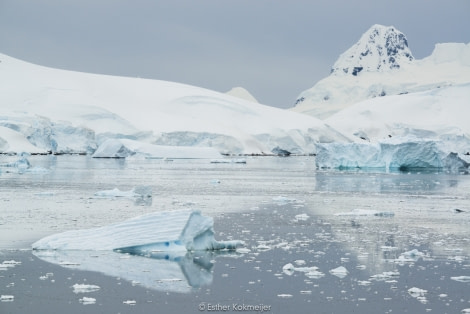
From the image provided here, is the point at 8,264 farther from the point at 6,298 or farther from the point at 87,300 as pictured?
the point at 87,300

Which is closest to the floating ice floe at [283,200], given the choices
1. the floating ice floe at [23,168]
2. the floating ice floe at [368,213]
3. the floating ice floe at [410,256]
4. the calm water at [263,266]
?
the calm water at [263,266]

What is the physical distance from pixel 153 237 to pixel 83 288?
229cm

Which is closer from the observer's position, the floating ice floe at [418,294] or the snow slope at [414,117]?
the floating ice floe at [418,294]

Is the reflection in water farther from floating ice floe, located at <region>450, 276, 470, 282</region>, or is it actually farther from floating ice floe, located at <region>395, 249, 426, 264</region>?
floating ice floe, located at <region>450, 276, 470, 282</region>

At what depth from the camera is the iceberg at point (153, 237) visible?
9.38m

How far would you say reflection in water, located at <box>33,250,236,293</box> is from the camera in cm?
759

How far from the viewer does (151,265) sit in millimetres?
8477

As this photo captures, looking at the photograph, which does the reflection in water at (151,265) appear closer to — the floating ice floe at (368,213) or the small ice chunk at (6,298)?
the small ice chunk at (6,298)

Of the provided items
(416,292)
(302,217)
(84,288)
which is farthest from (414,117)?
(84,288)

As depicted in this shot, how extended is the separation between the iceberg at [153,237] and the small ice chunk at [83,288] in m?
2.11

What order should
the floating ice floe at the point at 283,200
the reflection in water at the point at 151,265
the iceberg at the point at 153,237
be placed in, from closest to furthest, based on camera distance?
the reflection in water at the point at 151,265 → the iceberg at the point at 153,237 → the floating ice floe at the point at 283,200

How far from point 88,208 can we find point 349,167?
103ft

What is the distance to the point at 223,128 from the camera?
295ft

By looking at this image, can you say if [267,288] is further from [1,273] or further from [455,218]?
[455,218]
